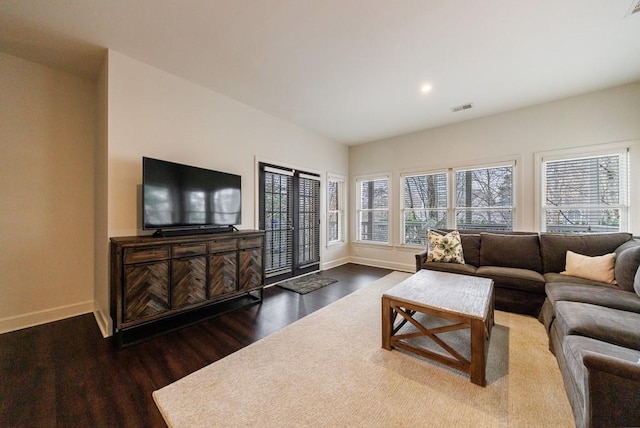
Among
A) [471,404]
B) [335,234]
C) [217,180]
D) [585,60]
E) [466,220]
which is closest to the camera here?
[471,404]

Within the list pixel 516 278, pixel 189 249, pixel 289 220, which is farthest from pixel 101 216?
pixel 516 278

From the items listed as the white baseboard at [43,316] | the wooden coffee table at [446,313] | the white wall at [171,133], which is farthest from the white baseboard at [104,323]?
the wooden coffee table at [446,313]

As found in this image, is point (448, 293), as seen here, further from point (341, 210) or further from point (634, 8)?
point (341, 210)

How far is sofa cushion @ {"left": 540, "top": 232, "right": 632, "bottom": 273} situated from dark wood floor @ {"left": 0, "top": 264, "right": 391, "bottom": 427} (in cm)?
308

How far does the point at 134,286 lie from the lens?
216 cm

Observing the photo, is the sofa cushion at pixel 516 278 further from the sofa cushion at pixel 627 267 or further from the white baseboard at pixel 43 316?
the white baseboard at pixel 43 316

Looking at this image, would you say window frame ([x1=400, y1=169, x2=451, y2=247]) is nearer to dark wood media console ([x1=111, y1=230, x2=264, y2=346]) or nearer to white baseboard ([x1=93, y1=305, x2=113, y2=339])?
dark wood media console ([x1=111, y1=230, x2=264, y2=346])

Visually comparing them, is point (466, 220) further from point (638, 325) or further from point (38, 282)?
point (38, 282)

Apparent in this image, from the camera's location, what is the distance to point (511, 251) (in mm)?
3244

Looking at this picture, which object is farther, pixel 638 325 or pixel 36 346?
pixel 36 346

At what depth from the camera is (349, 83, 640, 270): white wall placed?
311cm

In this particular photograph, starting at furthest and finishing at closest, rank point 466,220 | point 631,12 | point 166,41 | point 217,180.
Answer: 1. point 466,220
2. point 217,180
3. point 166,41
4. point 631,12

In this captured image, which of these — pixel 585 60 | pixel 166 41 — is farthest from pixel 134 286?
pixel 585 60

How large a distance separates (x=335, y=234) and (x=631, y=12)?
190 inches
